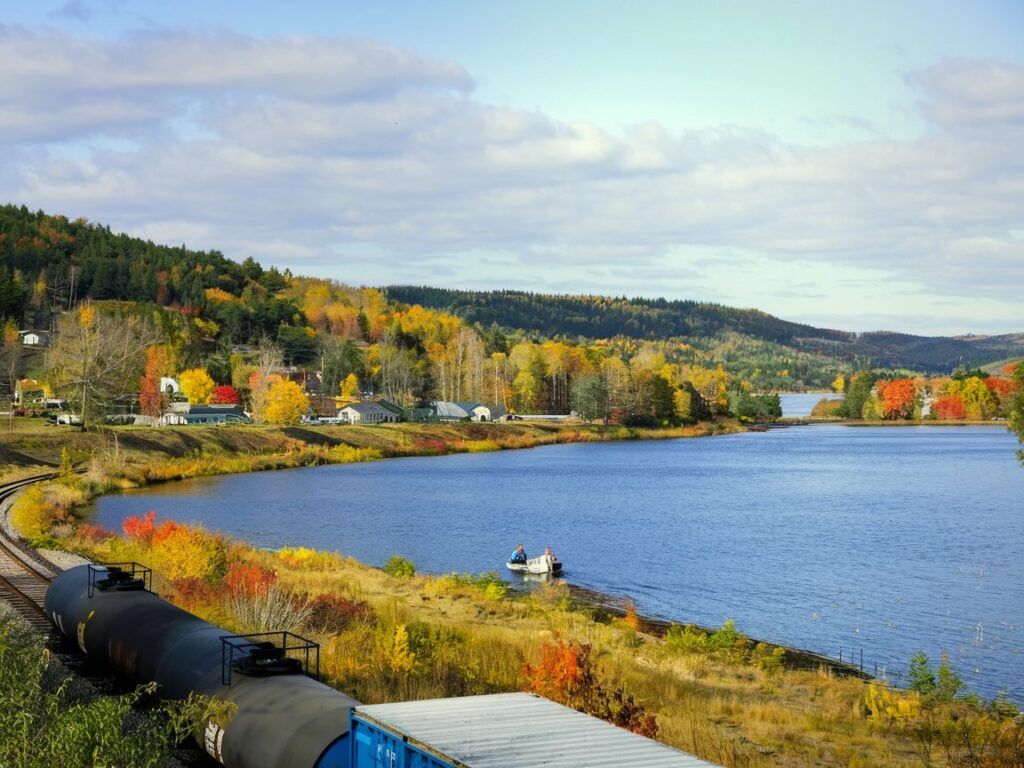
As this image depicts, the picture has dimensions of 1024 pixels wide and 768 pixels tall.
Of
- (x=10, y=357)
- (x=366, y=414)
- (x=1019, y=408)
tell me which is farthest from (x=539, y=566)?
(x=10, y=357)

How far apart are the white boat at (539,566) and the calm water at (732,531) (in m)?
1.35

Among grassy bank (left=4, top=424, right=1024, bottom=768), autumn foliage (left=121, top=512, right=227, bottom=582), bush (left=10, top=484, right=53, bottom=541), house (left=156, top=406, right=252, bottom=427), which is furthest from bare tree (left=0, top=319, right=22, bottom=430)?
grassy bank (left=4, top=424, right=1024, bottom=768)

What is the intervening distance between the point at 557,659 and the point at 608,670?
19.3ft

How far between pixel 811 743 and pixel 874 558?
35079mm

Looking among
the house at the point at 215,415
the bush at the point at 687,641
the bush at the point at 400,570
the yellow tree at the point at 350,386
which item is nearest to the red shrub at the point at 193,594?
the bush at the point at 400,570

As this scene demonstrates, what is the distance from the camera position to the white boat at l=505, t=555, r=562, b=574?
160 ft

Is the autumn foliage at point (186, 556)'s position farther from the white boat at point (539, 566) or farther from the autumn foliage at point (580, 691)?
the autumn foliage at point (580, 691)

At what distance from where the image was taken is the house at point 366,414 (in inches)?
6398

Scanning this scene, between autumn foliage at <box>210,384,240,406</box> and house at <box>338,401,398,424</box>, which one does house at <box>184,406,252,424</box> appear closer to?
autumn foliage at <box>210,384,240,406</box>

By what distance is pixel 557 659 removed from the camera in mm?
20812

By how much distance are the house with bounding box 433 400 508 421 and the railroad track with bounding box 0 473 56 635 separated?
139 meters

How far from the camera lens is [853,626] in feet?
127

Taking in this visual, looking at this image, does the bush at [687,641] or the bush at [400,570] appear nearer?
the bush at [687,641]

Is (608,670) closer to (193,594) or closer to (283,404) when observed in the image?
(193,594)
